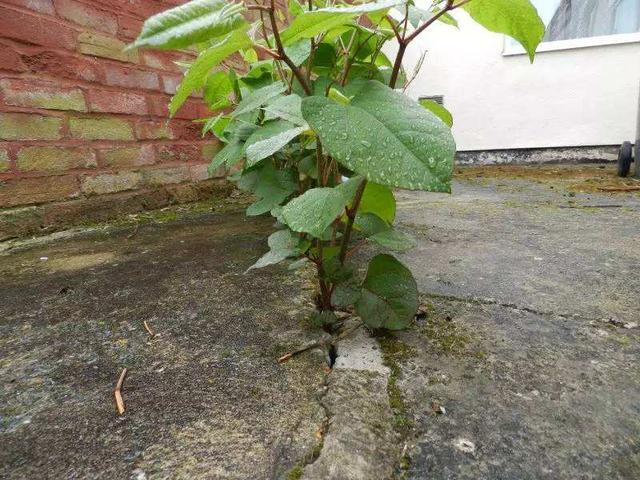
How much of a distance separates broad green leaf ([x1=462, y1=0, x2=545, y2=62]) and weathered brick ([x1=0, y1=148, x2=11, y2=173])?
1707 mm

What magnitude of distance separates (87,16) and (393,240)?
1877 millimetres

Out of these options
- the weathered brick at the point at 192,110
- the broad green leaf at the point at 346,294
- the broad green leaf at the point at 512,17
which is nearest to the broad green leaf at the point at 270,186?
the broad green leaf at the point at 346,294

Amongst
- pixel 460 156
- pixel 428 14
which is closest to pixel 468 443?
pixel 428 14

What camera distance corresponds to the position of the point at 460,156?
4.66 metres

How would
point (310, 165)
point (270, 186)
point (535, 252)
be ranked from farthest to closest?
point (535, 252), point (270, 186), point (310, 165)

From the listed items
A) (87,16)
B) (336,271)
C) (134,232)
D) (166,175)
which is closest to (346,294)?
(336,271)

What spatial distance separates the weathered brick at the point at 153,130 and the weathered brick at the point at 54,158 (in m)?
0.28

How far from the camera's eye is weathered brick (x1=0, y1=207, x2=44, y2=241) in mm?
1498

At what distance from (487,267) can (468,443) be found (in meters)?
0.68

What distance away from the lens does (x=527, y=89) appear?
421 cm

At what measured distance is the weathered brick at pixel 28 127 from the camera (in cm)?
146

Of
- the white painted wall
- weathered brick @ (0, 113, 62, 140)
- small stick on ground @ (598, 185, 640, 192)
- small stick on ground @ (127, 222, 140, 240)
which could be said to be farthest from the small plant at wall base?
the white painted wall

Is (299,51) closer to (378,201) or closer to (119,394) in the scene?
(378,201)

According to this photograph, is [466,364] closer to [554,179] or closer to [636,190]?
[636,190]
